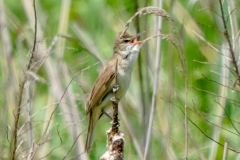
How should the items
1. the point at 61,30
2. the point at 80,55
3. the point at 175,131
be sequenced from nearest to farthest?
the point at 61,30 → the point at 175,131 → the point at 80,55

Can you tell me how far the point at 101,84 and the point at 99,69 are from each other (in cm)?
41

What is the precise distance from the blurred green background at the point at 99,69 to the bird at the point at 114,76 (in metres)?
0.08

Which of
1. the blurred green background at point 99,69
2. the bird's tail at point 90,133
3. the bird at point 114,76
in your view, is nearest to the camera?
the blurred green background at point 99,69

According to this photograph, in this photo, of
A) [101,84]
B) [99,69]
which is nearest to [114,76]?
[101,84]

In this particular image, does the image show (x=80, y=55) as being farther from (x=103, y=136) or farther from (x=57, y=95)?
(x=57, y=95)

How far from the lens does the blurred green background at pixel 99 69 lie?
3496 millimetres

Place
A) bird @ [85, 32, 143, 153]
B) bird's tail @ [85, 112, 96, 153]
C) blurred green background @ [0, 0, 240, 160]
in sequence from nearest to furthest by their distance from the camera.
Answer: blurred green background @ [0, 0, 240, 160]
bird's tail @ [85, 112, 96, 153]
bird @ [85, 32, 143, 153]

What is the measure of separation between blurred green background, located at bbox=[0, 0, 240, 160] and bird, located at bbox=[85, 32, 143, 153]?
0.08 meters

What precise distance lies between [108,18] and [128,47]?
999mm

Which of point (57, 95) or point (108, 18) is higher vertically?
point (108, 18)

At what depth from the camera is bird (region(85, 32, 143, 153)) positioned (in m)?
4.03

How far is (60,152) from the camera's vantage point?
4773 mm

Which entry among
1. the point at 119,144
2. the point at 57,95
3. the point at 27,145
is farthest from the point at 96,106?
the point at 119,144

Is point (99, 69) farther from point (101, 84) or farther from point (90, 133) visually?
point (90, 133)
